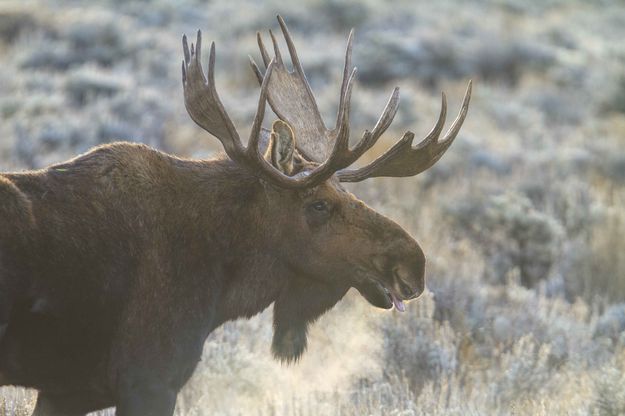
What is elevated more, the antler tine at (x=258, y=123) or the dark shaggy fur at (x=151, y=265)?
the antler tine at (x=258, y=123)

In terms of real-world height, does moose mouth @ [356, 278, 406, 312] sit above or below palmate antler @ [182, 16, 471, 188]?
below

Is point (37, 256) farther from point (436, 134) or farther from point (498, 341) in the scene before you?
point (498, 341)

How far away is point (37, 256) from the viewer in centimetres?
425

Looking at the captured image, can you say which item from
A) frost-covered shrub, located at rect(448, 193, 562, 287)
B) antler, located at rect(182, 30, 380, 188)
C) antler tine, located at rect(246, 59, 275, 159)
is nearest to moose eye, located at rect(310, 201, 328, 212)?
antler, located at rect(182, 30, 380, 188)

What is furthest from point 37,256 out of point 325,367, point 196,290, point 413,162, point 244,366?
point 325,367

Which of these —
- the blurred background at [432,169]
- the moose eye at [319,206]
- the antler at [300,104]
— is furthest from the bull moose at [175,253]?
the blurred background at [432,169]

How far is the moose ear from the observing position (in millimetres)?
4777

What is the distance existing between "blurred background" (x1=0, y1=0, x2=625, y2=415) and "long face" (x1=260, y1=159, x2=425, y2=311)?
1.19 metres

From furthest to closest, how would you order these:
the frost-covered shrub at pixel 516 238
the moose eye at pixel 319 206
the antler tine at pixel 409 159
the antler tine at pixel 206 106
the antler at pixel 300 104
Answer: the frost-covered shrub at pixel 516 238
the antler at pixel 300 104
the antler tine at pixel 409 159
the moose eye at pixel 319 206
the antler tine at pixel 206 106

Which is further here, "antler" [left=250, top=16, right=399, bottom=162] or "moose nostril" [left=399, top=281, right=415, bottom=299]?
"antler" [left=250, top=16, right=399, bottom=162]

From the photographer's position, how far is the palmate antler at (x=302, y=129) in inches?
188

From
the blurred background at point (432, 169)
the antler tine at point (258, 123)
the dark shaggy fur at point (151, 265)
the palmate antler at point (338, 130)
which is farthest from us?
the blurred background at point (432, 169)

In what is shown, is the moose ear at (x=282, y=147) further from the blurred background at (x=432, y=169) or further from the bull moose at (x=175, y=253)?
the blurred background at (x=432, y=169)

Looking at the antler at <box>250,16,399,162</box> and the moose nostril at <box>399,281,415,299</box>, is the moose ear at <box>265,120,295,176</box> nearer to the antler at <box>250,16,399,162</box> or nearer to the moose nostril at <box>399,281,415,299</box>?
the antler at <box>250,16,399,162</box>
